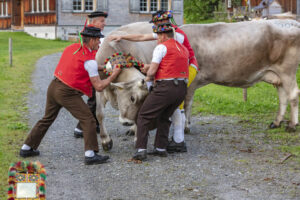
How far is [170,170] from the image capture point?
5.73 m

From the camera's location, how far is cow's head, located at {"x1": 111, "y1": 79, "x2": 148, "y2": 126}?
20.1 feet

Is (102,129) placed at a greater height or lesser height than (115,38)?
lesser

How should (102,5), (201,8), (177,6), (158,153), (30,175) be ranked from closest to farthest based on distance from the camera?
1. (30,175)
2. (158,153)
3. (102,5)
4. (177,6)
5. (201,8)

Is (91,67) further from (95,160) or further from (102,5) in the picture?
(102,5)

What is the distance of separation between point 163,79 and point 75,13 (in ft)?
90.3

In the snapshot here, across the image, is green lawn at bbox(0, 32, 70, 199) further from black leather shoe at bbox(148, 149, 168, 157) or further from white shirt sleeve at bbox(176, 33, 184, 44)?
white shirt sleeve at bbox(176, 33, 184, 44)

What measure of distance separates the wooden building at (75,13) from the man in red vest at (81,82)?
2666 cm

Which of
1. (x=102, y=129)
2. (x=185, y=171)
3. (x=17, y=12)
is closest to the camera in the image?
(x=185, y=171)

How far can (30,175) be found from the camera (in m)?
3.26

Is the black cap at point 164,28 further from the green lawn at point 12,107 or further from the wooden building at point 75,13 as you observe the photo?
the wooden building at point 75,13

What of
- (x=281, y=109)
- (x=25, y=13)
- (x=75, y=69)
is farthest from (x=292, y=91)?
(x=25, y=13)

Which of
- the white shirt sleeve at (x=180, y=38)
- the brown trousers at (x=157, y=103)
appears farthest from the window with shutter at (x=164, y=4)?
the brown trousers at (x=157, y=103)

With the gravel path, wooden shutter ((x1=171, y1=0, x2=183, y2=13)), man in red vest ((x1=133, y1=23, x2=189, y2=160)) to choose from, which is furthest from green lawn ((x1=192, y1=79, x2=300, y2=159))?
wooden shutter ((x1=171, y1=0, x2=183, y2=13))

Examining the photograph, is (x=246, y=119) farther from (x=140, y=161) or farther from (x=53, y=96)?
(x=53, y=96)
